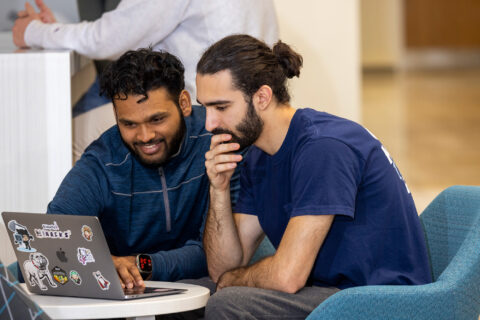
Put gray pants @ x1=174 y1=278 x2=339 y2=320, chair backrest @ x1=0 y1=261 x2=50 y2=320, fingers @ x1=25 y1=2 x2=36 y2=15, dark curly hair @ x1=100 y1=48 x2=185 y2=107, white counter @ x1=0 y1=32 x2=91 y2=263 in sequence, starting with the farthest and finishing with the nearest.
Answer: fingers @ x1=25 y1=2 x2=36 y2=15 → white counter @ x1=0 y1=32 x2=91 y2=263 → dark curly hair @ x1=100 y1=48 x2=185 y2=107 → gray pants @ x1=174 y1=278 x2=339 y2=320 → chair backrest @ x1=0 y1=261 x2=50 y2=320

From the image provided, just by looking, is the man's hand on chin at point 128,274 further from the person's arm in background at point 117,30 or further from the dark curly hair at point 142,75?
the person's arm in background at point 117,30

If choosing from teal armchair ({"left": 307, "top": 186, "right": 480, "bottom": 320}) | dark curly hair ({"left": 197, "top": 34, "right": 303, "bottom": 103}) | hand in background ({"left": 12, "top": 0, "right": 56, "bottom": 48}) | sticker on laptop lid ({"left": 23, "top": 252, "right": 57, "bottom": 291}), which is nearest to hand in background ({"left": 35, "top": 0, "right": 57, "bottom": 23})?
hand in background ({"left": 12, "top": 0, "right": 56, "bottom": 48})

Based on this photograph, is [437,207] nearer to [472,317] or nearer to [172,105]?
[472,317]

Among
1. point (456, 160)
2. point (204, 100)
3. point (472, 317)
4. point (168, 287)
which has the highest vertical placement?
point (204, 100)

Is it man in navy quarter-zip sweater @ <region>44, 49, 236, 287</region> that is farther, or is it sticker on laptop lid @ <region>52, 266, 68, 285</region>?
man in navy quarter-zip sweater @ <region>44, 49, 236, 287</region>

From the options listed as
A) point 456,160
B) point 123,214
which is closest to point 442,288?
point 123,214

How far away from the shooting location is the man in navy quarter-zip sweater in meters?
2.47

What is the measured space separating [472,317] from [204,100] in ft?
3.17

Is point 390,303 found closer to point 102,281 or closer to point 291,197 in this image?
point 291,197

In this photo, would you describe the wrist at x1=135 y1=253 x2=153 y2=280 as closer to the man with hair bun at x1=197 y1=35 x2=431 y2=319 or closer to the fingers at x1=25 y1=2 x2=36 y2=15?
the man with hair bun at x1=197 y1=35 x2=431 y2=319

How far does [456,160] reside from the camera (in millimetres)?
6688

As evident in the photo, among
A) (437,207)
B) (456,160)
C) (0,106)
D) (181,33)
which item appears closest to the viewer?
(437,207)

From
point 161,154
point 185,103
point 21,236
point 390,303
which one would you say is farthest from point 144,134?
point 390,303

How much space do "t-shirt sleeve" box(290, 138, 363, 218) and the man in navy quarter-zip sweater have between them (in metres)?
0.50
